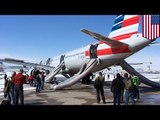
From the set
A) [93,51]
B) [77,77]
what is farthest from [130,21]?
[77,77]

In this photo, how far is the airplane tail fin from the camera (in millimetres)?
22895

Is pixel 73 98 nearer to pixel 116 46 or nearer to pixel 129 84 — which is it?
pixel 129 84

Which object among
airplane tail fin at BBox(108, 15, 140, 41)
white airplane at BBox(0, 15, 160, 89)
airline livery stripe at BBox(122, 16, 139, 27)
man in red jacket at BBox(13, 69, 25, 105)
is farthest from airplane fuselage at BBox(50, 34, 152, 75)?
man in red jacket at BBox(13, 69, 25, 105)

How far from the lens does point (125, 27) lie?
940 inches

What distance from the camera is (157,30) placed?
2053 centimetres

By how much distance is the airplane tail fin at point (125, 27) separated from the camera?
2290 centimetres

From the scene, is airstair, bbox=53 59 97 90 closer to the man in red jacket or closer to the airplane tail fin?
the airplane tail fin

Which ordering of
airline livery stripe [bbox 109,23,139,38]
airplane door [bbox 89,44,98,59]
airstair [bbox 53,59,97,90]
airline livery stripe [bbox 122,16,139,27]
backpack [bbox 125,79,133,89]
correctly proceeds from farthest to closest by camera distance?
airplane door [bbox 89,44,98,59], airstair [bbox 53,59,97,90], airline livery stripe [bbox 109,23,139,38], airline livery stripe [bbox 122,16,139,27], backpack [bbox 125,79,133,89]

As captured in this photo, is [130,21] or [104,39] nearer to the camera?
[104,39]

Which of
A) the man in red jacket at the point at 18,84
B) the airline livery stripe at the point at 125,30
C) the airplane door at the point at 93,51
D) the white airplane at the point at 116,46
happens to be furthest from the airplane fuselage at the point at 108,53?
the man in red jacket at the point at 18,84

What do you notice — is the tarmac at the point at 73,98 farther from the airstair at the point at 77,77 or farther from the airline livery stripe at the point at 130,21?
the airline livery stripe at the point at 130,21
